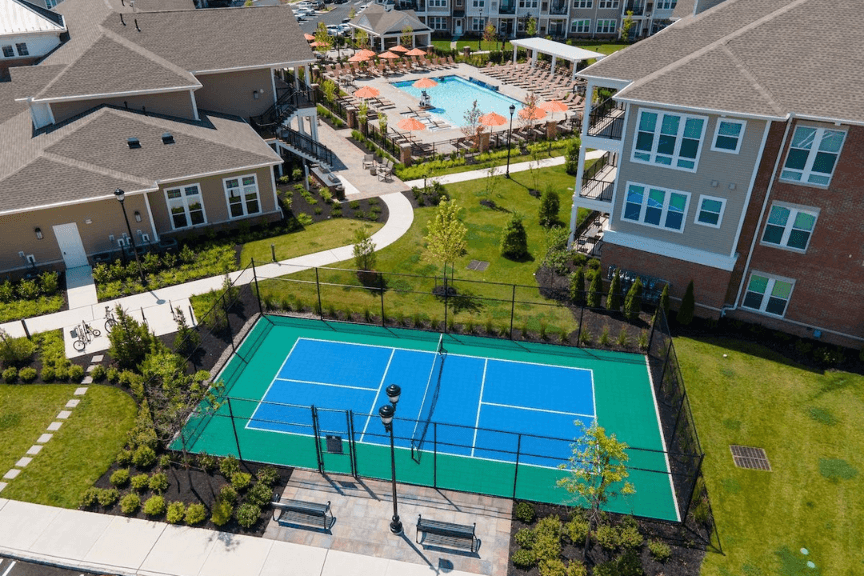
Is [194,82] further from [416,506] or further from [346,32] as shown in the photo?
[346,32]

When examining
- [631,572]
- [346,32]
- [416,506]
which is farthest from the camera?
[346,32]

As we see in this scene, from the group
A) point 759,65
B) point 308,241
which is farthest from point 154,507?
point 759,65

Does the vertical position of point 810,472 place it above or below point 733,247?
below

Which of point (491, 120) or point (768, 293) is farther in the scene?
point (491, 120)

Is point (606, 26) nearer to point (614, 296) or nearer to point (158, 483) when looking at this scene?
point (614, 296)

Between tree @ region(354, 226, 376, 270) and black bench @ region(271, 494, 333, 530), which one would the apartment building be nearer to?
tree @ region(354, 226, 376, 270)

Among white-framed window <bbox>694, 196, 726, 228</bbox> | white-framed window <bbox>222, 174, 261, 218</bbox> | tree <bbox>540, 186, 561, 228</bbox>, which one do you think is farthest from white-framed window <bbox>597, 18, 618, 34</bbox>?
white-framed window <bbox>694, 196, 726, 228</bbox>

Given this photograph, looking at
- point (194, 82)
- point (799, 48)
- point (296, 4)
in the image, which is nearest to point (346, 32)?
point (296, 4)
